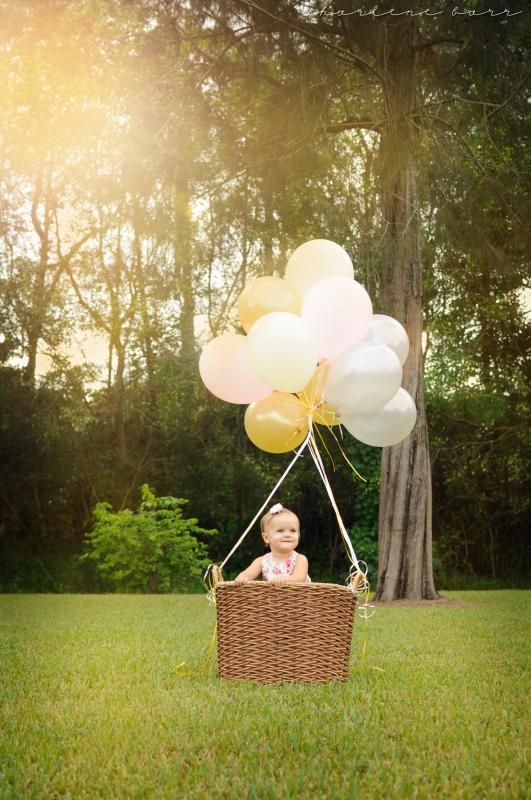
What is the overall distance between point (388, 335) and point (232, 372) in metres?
0.93

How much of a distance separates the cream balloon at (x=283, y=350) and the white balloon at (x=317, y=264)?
42 cm

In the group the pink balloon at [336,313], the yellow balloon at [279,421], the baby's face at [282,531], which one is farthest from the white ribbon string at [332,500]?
the pink balloon at [336,313]

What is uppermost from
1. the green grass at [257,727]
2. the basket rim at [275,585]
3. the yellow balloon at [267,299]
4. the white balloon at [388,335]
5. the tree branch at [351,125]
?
the tree branch at [351,125]

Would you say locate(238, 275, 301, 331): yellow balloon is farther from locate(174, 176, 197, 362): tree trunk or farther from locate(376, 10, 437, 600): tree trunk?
locate(174, 176, 197, 362): tree trunk

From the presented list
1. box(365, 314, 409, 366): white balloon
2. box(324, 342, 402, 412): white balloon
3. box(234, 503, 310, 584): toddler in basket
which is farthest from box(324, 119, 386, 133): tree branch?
box(234, 503, 310, 584): toddler in basket

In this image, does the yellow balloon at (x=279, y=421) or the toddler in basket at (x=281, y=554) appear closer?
the toddler in basket at (x=281, y=554)

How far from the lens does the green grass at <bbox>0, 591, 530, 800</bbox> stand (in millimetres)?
2430

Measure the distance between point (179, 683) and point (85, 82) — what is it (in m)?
7.39

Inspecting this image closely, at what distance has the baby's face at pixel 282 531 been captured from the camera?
4457 millimetres

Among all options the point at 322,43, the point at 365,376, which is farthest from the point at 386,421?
the point at 322,43

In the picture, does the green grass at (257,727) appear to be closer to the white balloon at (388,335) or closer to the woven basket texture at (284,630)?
the woven basket texture at (284,630)

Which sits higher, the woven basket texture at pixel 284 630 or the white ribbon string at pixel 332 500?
the white ribbon string at pixel 332 500

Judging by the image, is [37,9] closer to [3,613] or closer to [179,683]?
[3,613]

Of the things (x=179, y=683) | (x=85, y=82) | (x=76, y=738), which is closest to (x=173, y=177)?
(x=85, y=82)
